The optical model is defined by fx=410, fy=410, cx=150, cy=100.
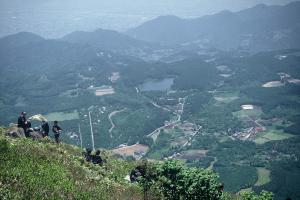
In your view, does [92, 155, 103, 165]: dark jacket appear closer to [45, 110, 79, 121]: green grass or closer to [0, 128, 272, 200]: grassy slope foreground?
[0, 128, 272, 200]: grassy slope foreground

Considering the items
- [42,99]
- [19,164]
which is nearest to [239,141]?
[42,99]

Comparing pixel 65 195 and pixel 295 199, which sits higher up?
pixel 65 195

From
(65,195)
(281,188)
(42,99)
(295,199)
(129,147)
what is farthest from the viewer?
(42,99)

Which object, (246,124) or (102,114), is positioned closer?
(246,124)

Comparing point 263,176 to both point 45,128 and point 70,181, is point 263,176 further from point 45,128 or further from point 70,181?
point 70,181

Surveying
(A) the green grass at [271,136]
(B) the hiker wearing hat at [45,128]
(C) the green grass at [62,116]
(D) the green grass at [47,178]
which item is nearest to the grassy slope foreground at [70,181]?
(D) the green grass at [47,178]

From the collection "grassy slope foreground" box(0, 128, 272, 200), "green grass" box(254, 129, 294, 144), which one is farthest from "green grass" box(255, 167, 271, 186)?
"grassy slope foreground" box(0, 128, 272, 200)

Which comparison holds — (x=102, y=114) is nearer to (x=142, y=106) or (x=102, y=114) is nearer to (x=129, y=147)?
(x=142, y=106)
